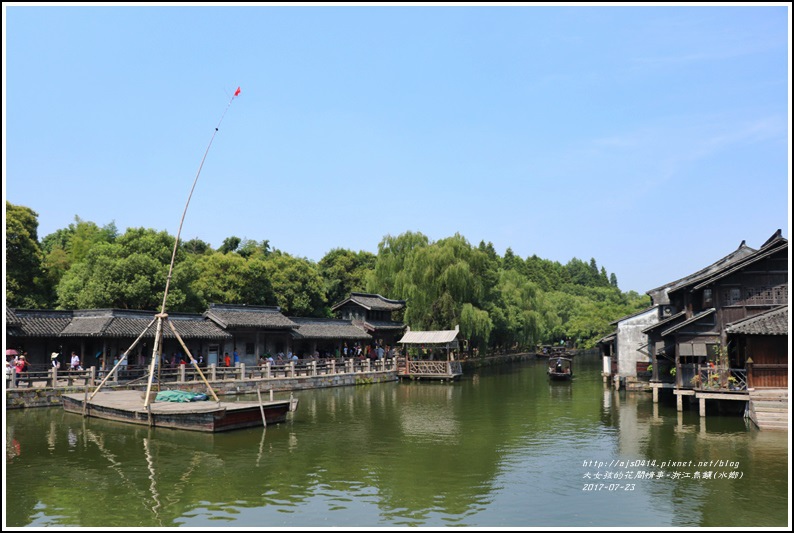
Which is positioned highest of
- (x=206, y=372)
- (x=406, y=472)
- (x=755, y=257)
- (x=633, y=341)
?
(x=755, y=257)

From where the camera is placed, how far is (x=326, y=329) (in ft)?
147

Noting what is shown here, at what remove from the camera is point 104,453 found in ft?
59.1

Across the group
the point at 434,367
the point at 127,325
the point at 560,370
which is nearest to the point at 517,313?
the point at 560,370

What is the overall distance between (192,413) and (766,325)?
19204 mm

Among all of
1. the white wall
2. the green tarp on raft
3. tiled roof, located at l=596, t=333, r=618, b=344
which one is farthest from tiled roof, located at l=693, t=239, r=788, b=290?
the green tarp on raft

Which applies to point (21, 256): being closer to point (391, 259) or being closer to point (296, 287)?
point (296, 287)

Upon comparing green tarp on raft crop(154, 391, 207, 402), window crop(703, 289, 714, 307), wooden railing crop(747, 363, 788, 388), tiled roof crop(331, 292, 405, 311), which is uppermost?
tiled roof crop(331, 292, 405, 311)

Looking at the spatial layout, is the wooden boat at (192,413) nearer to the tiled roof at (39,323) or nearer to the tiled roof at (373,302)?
the tiled roof at (39,323)

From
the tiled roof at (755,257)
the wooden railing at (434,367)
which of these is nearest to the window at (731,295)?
the tiled roof at (755,257)

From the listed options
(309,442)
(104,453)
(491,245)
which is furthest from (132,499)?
(491,245)

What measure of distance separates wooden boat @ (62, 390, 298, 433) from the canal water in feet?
1.65

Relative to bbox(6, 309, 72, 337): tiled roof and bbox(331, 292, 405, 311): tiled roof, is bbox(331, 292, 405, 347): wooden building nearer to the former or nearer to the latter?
bbox(331, 292, 405, 311): tiled roof

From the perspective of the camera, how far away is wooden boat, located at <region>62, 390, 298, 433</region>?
20969 millimetres

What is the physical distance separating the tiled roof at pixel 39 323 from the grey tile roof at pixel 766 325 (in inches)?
1113
